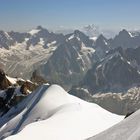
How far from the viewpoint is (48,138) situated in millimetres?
55969

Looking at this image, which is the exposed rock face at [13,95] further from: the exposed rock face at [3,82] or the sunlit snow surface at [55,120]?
the sunlit snow surface at [55,120]

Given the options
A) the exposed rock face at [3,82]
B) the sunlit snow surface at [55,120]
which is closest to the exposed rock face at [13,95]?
the exposed rock face at [3,82]

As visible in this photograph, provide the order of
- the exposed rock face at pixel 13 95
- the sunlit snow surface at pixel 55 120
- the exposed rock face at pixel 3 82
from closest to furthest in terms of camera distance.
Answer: the sunlit snow surface at pixel 55 120 < the exposed rock face at pixel 13 95 < the exposed rock face at pixel 3 82

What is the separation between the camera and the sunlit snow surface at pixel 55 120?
58.6 m

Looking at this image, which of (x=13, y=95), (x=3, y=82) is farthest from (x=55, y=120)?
(x=3, y=82)

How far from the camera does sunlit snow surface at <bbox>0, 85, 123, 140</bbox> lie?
192 feet

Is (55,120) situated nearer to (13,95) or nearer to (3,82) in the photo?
(13,95)

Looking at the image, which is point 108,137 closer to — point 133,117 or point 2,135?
point 133,117

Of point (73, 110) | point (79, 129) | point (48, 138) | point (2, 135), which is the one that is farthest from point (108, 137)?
point (2, 135)

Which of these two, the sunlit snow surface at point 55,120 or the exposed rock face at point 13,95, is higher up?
the sunlit snow surface at point 55,120

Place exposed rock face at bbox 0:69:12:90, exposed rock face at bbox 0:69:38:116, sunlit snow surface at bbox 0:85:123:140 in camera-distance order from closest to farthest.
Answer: sunlit snow surface at bbox 0:85:123:140
exposed rock face at bbox 0:69:38:116
exposed rock face at bbox 0:69:12:90

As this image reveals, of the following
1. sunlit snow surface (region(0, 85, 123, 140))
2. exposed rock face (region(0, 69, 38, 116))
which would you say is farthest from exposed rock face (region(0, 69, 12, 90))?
sunlit snow surface (region(0, 85, 123, 140))

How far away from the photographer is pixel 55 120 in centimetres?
6862

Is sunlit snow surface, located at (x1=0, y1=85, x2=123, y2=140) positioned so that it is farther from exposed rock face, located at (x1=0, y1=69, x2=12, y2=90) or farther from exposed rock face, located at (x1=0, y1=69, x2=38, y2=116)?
exposed rock face, located at (x1=0, y1=69, x2=12, y2=90)
